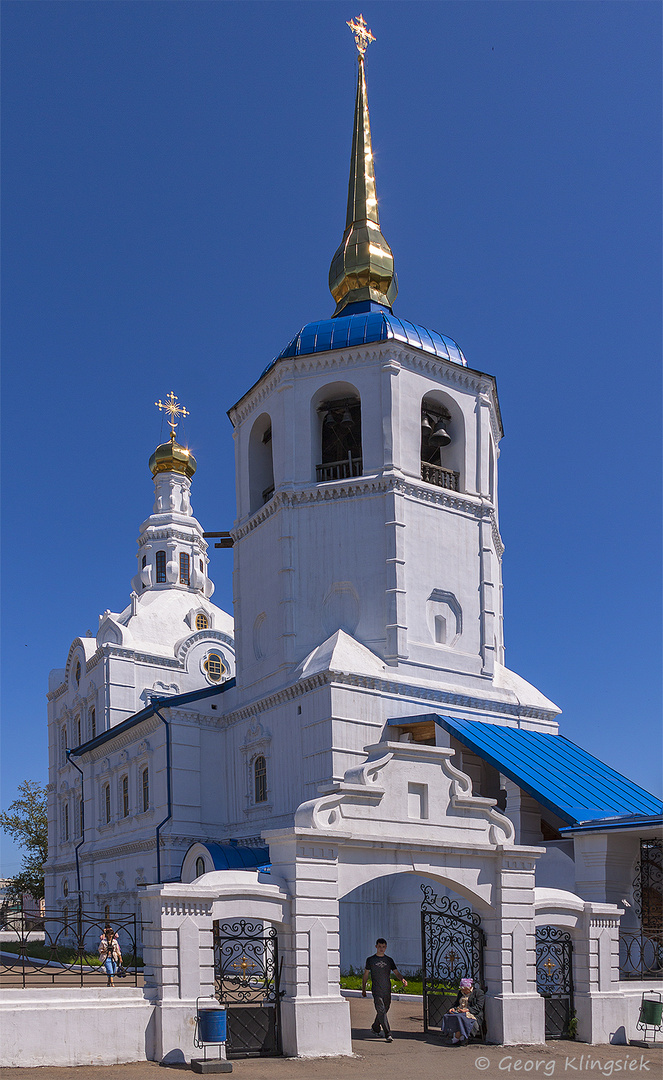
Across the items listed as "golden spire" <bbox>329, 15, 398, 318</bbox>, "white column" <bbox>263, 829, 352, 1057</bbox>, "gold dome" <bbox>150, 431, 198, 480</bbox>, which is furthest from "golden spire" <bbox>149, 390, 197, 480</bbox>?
"white column" <bbox>263, 829, 352, 1057</bbox>

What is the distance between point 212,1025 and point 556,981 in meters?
5.96

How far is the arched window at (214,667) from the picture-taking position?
124 ft

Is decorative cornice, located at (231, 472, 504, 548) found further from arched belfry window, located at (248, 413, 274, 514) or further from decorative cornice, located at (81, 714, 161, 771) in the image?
decorative cornice, located at (81, 714, 161, 771)

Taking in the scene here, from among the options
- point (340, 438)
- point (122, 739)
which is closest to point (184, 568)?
point (122, 739)

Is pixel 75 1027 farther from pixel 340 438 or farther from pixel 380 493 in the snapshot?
pixel 340 438

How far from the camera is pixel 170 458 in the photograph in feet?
144

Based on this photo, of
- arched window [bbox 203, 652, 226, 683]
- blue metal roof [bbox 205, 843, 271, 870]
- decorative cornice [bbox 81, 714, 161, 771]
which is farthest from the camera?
arched window [bbox 203, 652, 226, 683]

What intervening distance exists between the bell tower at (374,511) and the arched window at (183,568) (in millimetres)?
16221

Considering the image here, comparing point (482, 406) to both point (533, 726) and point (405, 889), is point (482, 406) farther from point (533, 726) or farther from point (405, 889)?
point (405, 889)

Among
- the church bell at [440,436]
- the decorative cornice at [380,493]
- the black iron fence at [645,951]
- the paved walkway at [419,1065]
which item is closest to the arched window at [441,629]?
the decorative cornice at [380,493]

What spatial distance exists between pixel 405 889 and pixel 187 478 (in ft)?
86.4

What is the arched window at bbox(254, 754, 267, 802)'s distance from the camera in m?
24.6

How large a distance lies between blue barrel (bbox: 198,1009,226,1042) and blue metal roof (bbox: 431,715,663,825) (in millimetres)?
9147

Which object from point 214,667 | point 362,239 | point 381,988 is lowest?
point 381,988
